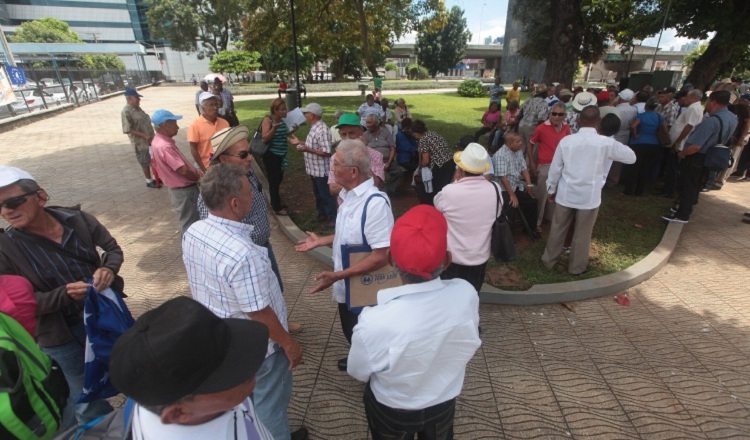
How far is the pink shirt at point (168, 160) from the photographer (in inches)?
168

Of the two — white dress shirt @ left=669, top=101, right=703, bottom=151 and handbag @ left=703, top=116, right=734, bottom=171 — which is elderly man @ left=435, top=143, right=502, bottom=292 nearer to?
handbag @ left=703, top=116, right=734, bottom=171

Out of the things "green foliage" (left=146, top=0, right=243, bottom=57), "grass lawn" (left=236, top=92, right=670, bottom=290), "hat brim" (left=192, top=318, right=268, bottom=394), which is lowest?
"grass lawn" (left=236, top=92, right=670, bottom=290)

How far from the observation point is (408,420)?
5.93 ft

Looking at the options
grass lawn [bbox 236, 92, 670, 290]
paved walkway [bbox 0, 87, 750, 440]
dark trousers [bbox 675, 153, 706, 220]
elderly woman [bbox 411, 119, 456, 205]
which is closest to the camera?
paved walkway [bbox 0, 87, 750, 440]

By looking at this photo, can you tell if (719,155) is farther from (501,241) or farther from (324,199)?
(324,199)

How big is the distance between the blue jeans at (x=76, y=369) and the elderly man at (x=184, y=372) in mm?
1531

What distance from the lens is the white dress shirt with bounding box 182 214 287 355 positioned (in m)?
1.83

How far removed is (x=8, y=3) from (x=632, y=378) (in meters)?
108

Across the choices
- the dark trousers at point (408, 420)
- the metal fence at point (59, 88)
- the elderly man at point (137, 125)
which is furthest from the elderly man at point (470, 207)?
the metal fence at point (59, 88)

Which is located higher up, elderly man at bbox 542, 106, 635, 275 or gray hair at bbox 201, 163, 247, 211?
gray hair at bbox 201, 163, 247, 211

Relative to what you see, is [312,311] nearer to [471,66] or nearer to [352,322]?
[352,322]

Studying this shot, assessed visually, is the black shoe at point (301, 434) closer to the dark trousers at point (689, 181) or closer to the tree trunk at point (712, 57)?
the dark trousers at point (689, 181)

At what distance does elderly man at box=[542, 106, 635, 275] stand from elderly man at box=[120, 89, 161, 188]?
7.52m

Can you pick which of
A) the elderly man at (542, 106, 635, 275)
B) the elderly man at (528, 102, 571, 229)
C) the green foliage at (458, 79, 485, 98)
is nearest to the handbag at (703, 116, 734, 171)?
the elderly man at (528, 102, 571, 229)
